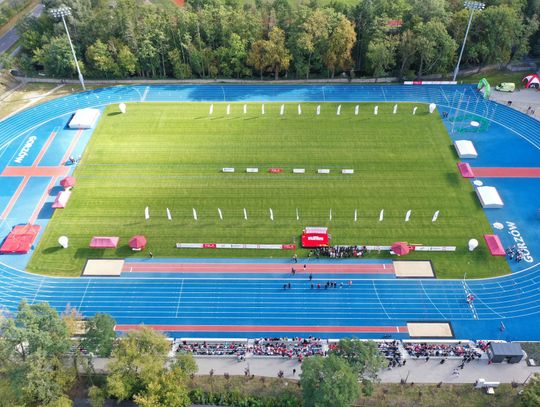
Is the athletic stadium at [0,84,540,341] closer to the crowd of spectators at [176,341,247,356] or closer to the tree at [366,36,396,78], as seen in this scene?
the crowd of spectators at [176,341,247,356]

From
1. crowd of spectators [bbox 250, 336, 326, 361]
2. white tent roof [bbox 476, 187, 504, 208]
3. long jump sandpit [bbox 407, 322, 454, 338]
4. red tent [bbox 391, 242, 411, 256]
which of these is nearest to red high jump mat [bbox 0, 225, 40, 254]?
crowd of spectators [bbox 250, 336, 326, 361]

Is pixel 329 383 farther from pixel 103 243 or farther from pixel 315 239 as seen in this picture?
pixel 103 243

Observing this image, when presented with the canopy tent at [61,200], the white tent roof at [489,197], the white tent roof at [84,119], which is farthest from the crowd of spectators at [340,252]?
the white tent roof at [84,119]

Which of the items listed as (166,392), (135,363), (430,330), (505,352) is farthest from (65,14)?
(505,352)

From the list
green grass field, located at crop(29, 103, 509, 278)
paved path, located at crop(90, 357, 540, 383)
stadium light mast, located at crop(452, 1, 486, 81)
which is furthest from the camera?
stadium light mast, located at crop(452, 1, 486, 81)

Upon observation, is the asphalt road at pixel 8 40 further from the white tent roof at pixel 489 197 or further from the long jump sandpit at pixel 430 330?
the long jump sandpit at pixel 430 330

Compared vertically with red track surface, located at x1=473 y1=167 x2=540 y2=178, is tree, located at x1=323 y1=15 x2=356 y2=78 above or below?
above

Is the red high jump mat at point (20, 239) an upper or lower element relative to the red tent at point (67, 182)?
lower
